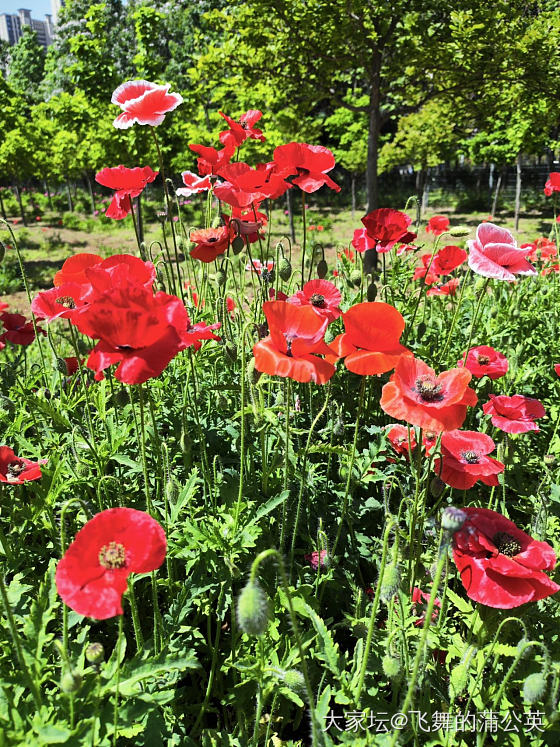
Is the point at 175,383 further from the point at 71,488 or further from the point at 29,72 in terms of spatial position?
the point at 29,72

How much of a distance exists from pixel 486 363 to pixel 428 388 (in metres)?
1.03

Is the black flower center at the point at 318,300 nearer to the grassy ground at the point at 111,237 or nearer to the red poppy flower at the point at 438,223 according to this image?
the red poppy flower at the point at 438,223

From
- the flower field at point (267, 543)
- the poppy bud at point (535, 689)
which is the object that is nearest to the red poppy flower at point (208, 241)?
the flower field at point (267, 543)

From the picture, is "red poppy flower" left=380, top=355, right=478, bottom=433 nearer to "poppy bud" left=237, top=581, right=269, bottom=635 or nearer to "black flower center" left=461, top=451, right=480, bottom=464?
"black flower center" left=461, top=451, right=480, bottom=464

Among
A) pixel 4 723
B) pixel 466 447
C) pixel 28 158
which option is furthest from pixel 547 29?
pixel 28 158

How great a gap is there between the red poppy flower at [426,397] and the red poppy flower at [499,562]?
9.5 inches

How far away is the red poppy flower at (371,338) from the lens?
1.31 m

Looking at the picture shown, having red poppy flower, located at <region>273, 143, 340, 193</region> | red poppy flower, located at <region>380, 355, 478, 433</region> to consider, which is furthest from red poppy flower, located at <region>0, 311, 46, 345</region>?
red poppy flower, located at <region>380, 355, 478, 433</region>

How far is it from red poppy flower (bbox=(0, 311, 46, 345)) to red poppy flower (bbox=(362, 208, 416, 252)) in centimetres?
159

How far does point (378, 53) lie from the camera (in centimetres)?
669

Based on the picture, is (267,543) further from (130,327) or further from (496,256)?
(496,256)

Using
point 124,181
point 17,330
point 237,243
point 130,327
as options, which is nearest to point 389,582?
point 130,327

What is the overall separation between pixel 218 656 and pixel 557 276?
166 inches

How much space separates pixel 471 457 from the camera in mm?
1557
